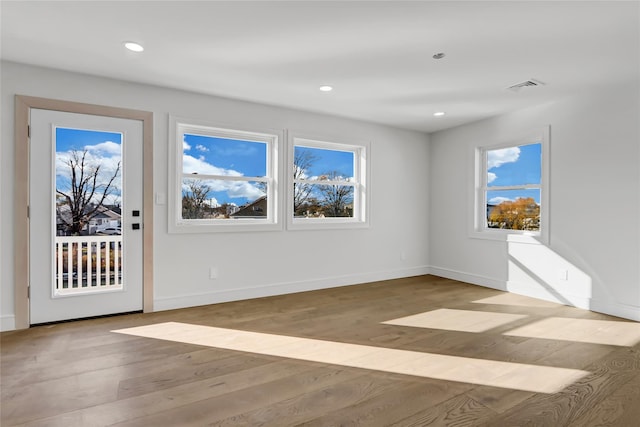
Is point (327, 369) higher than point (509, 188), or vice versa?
point (509, 188)

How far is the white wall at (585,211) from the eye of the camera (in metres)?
3.56

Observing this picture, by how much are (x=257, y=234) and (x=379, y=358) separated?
232 cm

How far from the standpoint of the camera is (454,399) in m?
2.07

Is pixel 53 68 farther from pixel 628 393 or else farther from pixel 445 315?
pixel 628 393

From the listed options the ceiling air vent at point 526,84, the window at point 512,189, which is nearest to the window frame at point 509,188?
the window at point 512,189

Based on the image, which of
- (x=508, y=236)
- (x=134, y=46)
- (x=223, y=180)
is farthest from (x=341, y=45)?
(x=508, y=236)

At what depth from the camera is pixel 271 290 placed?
14.7ft

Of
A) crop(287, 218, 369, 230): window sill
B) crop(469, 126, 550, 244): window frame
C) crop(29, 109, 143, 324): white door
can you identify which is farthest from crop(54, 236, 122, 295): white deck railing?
crop(469, 126, 550, 244): window frame

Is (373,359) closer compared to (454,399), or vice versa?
(454,399)

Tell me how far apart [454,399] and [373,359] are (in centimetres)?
67

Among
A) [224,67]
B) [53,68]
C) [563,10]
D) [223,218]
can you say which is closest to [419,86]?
[563,10]

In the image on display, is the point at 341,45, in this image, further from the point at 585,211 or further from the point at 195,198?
the point at 585,211

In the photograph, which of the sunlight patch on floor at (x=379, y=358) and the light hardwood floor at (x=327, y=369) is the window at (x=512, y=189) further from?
the sunlight patch on floor at (x=379, y=358)

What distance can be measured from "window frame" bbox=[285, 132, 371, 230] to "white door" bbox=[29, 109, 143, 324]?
178cm
